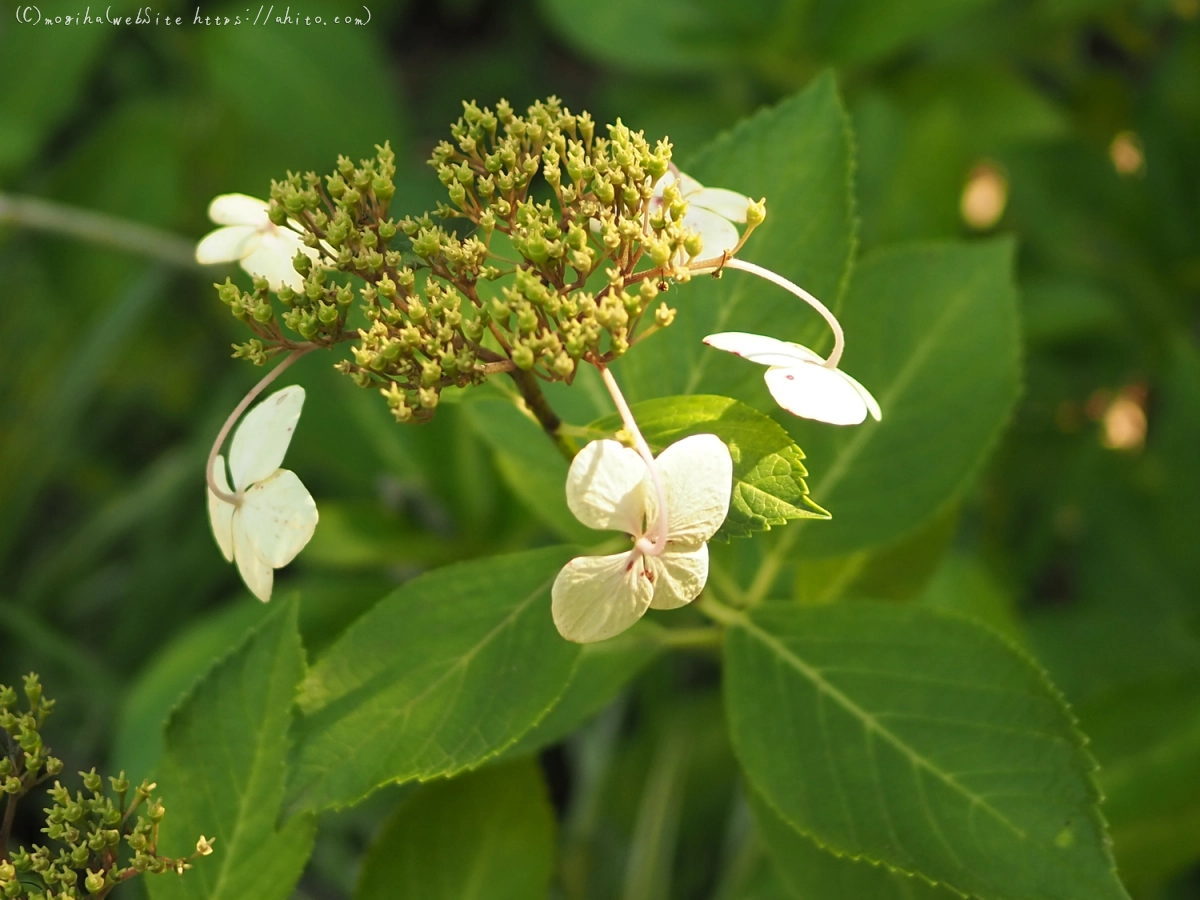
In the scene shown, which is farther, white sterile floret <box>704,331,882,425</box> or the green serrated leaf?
the green serrated leaf

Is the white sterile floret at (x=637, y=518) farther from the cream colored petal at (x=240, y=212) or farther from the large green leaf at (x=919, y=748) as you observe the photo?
the cream colored petal at (x=240, y=212)

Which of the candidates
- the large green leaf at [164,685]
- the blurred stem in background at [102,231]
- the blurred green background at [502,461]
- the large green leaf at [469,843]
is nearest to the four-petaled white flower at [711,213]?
the blurred green background at [502,461]

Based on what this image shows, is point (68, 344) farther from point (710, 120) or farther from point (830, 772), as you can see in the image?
point (830, 772)

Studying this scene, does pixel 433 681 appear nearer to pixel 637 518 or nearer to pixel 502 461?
pixel 637 518

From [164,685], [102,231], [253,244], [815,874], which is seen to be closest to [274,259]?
[253,244]

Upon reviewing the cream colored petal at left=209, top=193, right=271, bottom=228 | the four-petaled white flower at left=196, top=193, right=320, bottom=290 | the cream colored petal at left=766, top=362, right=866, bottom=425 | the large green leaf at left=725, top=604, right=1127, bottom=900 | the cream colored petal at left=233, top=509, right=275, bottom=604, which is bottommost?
the large green leaf at left=725, top=604, right=1127, bottom=900

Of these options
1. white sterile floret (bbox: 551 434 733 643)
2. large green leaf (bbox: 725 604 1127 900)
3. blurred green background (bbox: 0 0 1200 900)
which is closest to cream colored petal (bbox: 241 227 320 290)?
white sterile floret (bbox: 551 434 733 643)

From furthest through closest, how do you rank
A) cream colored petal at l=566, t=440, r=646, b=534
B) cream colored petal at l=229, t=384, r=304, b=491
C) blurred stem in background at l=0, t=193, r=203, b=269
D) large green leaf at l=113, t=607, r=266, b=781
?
blurred stem in background at l=0, t=193, r=203, b=269 → large green leaf at l=113, t=607, r=266, b=781 → cream colored petal at l=229, t=384, r=304, b=491 → cream colored petal at l=566, t=440, r=646, b=534

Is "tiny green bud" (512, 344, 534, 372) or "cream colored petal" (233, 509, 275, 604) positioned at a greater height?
"tiny green bud" (512, 344, 534, 372)

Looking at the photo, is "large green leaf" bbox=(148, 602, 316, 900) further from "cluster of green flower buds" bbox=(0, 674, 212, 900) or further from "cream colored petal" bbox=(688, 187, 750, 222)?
"cream colored petal" bbox=(688, 187, 750, 222)
